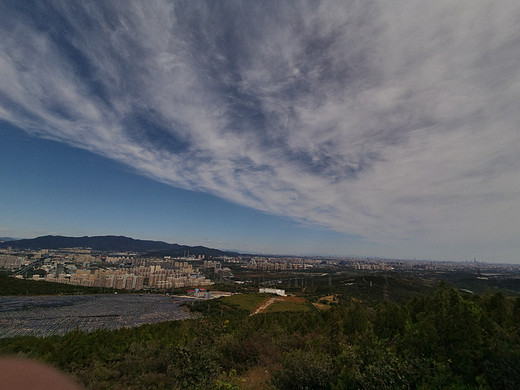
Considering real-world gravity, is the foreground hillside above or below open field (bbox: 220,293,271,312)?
above

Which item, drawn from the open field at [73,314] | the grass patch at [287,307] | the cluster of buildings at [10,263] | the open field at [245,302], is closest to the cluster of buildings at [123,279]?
the open field at [73,314]

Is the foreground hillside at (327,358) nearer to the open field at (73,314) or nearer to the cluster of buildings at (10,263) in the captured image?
the open field at (73,314)

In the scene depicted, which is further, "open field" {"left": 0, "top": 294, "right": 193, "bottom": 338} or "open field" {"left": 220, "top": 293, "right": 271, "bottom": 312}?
"open field" {"left": 220, "top": 293, "right": 271, "bottom": 312}

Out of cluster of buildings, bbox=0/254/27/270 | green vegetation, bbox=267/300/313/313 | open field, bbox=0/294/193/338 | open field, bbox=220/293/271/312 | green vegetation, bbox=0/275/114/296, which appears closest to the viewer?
open field, bbox=0/294/193/338

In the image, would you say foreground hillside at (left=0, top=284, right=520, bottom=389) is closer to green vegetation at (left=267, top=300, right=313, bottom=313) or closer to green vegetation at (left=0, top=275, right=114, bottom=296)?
green vegetation at (left=267, top=300, right=313, bottom=313)

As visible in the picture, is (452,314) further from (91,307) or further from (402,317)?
(91,307)

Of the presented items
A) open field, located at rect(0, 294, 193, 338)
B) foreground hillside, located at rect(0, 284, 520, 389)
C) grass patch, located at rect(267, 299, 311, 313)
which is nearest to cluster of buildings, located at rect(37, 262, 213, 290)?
open field, located at rect(0, 294, 193, 338)

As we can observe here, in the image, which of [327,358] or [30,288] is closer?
[327,358]

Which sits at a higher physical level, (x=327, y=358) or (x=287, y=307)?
(x=327, y=358)

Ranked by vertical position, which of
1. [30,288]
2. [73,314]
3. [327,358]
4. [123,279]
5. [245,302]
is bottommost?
[73,314]

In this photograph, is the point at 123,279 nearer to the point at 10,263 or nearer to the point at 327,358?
the point at 10,263

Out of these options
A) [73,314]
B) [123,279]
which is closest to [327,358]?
[73,314]
